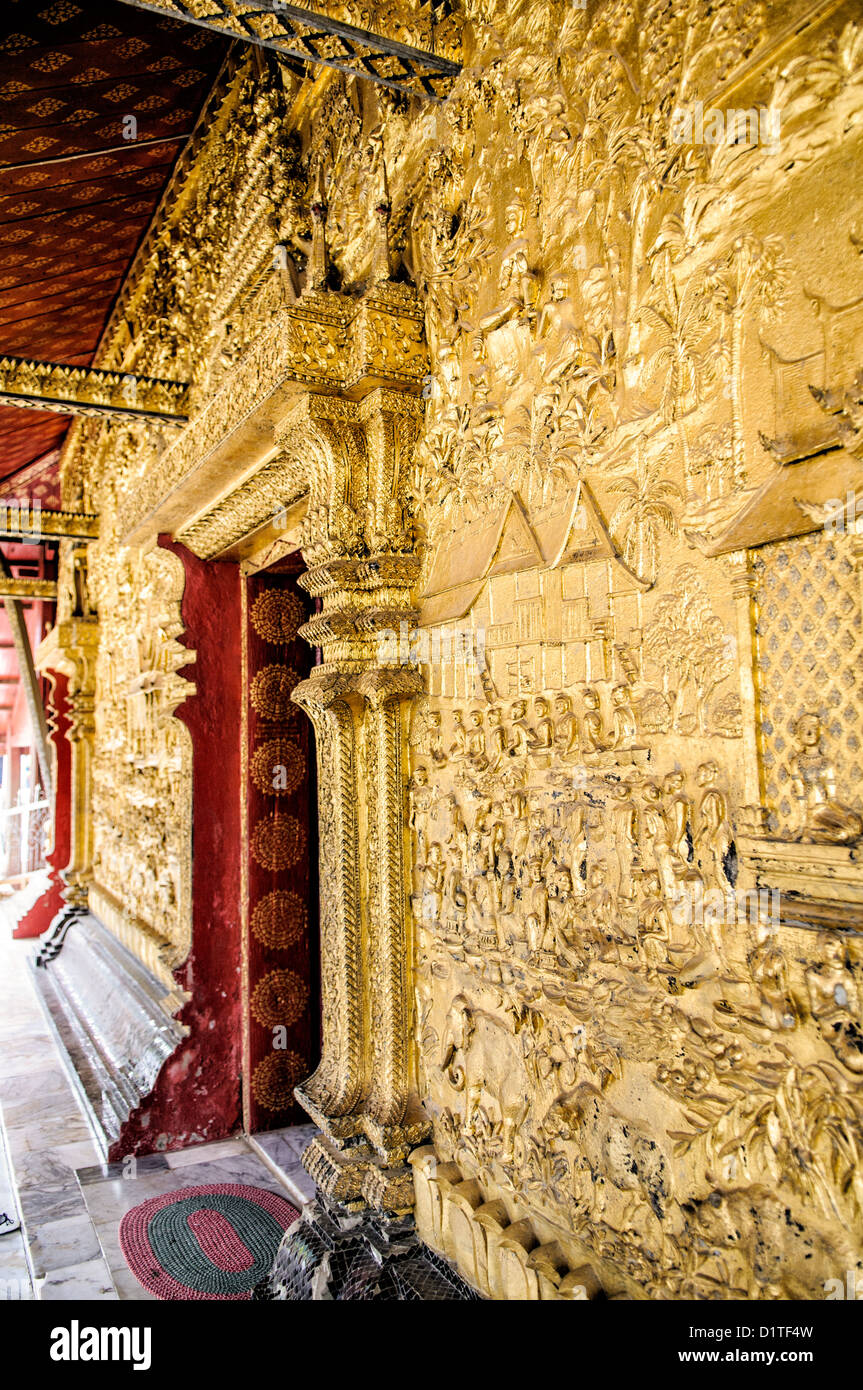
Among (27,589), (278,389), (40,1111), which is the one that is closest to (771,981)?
(278,389)

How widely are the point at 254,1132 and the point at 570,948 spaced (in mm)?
3158

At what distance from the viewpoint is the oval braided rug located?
3.10 m

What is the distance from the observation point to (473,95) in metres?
2.38

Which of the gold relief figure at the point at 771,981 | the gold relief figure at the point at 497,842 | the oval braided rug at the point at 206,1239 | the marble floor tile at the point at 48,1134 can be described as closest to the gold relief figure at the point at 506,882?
the gold relief figure at the point at 497,842

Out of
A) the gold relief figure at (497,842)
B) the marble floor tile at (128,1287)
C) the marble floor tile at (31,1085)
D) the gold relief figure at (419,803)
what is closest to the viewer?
the gold relief figure at (497,842)

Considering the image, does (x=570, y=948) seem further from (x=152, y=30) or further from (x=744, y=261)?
(x=152, y=30)

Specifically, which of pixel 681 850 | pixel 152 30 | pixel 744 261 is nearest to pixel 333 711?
pixel 681 850

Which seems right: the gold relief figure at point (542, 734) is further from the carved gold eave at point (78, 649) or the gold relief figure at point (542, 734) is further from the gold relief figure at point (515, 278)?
the carved gold eave at point (78, 649)

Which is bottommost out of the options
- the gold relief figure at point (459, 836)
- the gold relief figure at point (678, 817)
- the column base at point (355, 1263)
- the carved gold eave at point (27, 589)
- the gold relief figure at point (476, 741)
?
the column base at point (355, 1263)

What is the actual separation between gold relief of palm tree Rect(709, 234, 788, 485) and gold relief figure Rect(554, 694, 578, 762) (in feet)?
2.14

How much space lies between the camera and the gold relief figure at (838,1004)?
1.27 metres

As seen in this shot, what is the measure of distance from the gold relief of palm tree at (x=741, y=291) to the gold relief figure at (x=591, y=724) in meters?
0.56

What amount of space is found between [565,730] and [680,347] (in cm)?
83

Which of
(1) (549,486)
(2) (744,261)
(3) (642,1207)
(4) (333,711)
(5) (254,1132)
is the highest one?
(2) (744,261)
